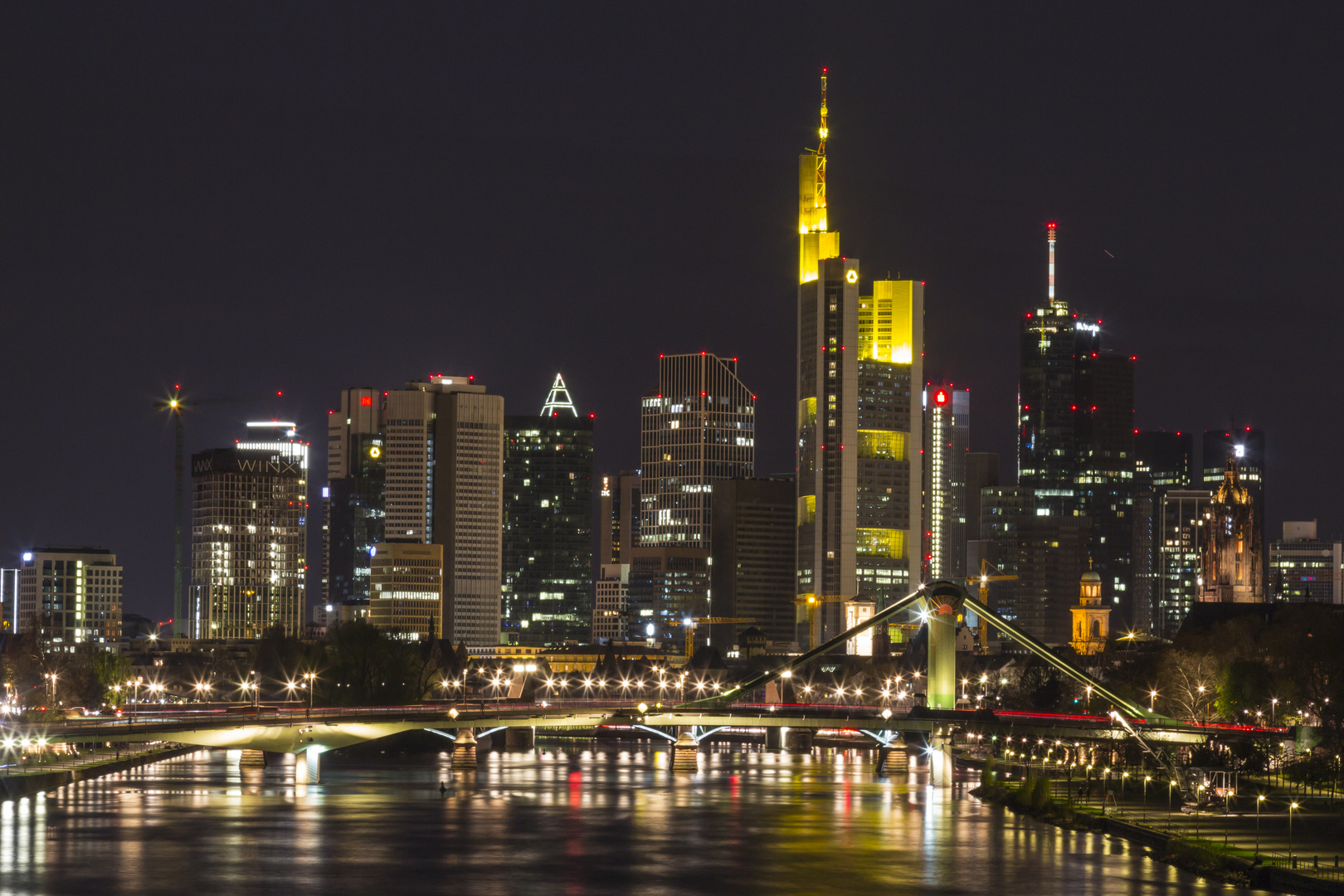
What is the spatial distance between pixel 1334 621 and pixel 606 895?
228 feet

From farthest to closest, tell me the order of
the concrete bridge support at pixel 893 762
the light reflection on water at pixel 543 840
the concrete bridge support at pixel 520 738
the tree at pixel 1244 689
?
Answer: the concrete bridge support at pixel 520 738, the concrete bridge support at pixel 893 762, the tree at pixel 1244 689, the light reflection on water at pixel 543 840

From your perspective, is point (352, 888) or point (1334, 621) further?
point (1334, 621)

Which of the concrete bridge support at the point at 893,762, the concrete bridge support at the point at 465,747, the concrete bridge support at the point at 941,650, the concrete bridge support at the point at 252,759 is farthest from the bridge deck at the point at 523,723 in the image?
the concrete bridge support at the point at 893,762

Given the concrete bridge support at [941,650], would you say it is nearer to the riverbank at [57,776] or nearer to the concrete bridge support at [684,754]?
the concrete bridge support at [684,754]

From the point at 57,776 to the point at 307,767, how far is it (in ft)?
52.4

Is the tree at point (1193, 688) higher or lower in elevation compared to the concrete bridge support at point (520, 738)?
higher

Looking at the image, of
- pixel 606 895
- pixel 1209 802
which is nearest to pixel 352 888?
pixel 606 895

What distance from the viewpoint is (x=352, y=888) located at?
255 ft

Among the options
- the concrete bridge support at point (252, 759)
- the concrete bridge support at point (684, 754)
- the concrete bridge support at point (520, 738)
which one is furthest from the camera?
the concrete bridge support at point (520, 738)

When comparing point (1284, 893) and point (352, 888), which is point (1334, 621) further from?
point (352, 888)

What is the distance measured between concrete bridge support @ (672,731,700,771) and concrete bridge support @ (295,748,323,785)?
3048 centimetres

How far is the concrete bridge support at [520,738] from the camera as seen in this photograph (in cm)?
19538

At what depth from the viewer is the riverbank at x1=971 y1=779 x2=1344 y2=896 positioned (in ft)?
240

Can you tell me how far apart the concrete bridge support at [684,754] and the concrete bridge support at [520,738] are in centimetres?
4284
